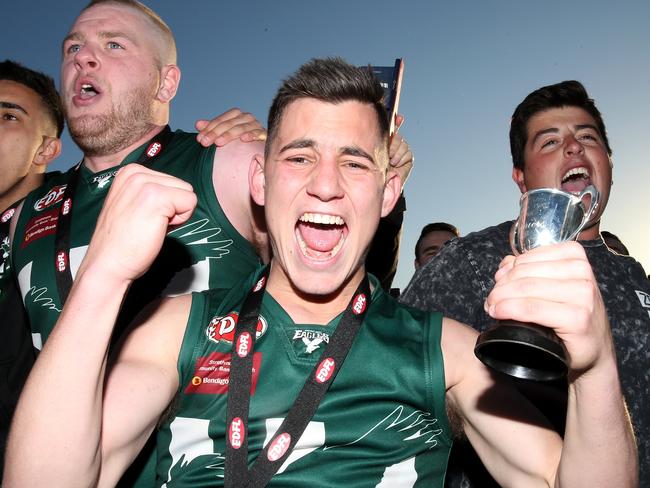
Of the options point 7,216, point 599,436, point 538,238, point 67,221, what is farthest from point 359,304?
point 7,216

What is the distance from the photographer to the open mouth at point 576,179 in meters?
3.45

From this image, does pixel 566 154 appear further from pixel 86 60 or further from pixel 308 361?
pixel 86 60

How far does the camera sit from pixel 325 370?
2.20 metres

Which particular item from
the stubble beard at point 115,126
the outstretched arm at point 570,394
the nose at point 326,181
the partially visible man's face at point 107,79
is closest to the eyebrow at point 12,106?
the partially visible man's face at point 107,79

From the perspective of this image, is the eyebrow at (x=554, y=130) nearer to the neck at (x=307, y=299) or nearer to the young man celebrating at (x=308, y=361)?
the young man celebrating at (x=308, y=361)

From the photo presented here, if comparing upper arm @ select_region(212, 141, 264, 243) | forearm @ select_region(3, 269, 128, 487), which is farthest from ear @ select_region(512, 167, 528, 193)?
forearm @ select_region(3, 269, 128, 487)

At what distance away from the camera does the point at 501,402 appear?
2.23 m

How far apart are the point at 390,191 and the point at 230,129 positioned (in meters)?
1.11

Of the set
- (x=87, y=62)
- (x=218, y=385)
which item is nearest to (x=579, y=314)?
(x=218, y=385)

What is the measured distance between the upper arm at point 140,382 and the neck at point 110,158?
1.34 meters

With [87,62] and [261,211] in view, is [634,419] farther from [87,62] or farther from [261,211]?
[87,62]

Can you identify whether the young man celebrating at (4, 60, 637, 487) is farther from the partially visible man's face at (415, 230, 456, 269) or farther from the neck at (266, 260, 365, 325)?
the partially visible man's face at (415, 230, 456, 269)

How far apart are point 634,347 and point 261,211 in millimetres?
2068

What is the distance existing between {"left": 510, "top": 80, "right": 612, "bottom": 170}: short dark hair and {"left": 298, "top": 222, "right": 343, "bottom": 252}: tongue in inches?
70.4
